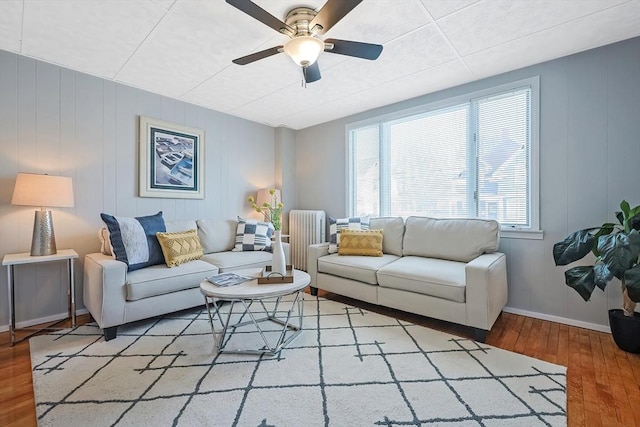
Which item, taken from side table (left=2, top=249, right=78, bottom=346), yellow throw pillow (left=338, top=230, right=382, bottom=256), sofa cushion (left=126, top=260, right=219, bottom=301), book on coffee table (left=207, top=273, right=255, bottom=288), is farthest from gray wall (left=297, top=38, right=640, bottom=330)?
side table (left=2, top=249, right=78, bottom=346)

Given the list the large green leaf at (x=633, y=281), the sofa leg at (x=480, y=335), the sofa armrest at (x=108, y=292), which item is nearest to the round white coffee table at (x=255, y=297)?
the sofa armrest at (x=108, y=292)

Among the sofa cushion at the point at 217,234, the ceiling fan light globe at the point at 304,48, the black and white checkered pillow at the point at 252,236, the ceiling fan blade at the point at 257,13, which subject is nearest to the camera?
the ceiling fan blade at the point at 257,13

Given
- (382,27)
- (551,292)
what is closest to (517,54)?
(382,27)

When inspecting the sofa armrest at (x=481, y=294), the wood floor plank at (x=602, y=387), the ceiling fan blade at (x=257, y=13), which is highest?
the ceiling fan blade at (x=257, y=13)

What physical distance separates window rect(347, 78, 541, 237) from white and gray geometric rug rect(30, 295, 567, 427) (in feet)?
5.08

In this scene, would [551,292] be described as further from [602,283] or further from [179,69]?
[179,69]

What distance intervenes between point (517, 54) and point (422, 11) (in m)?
1.18

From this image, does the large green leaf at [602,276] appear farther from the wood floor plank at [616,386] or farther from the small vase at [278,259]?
the small vase at [278,259]

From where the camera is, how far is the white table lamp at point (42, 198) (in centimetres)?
233

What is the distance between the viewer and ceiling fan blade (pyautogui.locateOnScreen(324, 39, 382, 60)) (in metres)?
1.94

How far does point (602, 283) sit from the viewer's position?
1.99 metres

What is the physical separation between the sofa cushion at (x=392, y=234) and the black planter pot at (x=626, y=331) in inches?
69.9

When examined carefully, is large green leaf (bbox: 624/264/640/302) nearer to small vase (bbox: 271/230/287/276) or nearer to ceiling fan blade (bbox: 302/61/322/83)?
small vase (bbox: 271/230/287/276)

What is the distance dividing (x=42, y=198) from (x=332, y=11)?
8.71 feet
